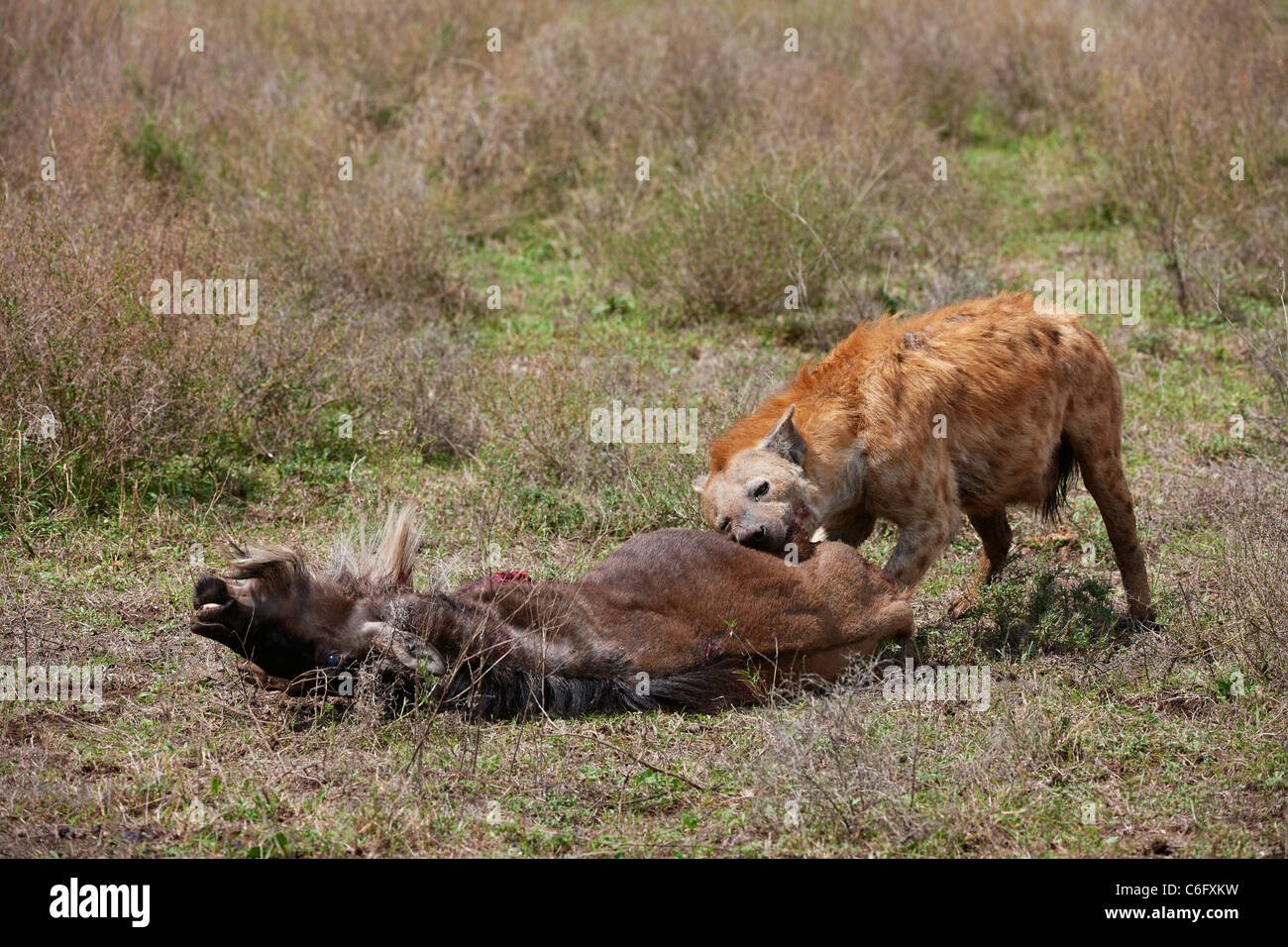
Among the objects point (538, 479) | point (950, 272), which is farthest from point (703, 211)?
point (538, 479)

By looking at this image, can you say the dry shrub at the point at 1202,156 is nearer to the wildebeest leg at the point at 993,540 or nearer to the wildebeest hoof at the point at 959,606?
the wildebeest leg at the point at 993,540

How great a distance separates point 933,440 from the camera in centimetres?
665

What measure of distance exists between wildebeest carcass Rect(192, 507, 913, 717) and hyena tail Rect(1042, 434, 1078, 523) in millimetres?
1708

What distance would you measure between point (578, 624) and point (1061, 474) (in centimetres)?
323

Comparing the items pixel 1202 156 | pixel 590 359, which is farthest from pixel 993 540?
pixel 1202 156

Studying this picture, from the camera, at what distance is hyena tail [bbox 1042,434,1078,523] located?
24.2ft

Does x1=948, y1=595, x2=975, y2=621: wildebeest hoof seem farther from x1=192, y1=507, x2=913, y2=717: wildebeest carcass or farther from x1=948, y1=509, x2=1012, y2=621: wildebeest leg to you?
x1=192, y1=507, x2=913, y2=717: wildebeest carcass

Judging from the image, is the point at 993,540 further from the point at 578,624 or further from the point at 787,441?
the point at 578,624

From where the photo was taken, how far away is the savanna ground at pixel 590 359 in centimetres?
509

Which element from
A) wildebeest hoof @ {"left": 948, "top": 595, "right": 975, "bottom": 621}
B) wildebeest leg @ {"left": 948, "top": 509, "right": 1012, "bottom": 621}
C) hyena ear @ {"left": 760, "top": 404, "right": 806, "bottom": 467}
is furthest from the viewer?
wildebeest leg @ {"left": 948, "top": 509, "right": 1012, "bottom": 621}

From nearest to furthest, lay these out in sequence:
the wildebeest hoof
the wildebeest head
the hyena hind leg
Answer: the wildebeest head, the wildebeest hoof, the hyena hind leg

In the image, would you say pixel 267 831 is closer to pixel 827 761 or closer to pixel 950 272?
pixel 827 761

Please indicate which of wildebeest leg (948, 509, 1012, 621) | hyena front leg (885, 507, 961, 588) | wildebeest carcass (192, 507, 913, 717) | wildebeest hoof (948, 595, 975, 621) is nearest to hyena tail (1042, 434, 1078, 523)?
wildebeest leg (948, 509, 1012, 621)

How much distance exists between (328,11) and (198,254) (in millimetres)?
7164
